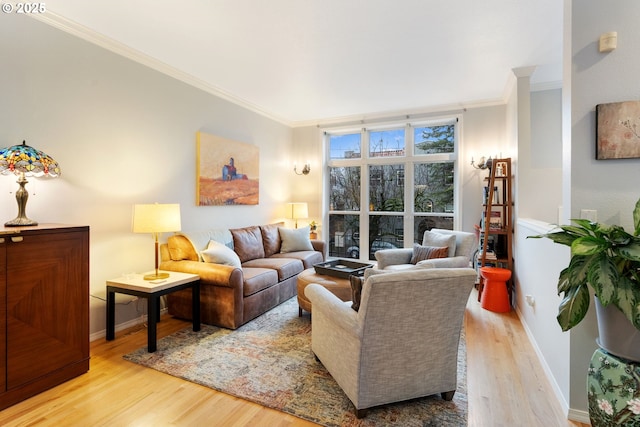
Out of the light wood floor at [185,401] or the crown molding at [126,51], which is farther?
the crown molding at [126,51]

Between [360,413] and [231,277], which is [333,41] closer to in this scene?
[231,277]

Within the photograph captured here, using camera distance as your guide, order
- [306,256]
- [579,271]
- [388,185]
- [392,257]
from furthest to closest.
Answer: [388,185], [306,256], [392,257], [579,271]

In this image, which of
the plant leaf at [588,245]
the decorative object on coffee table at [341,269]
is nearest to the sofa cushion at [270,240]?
the decorative object on coffee table at [341,269]

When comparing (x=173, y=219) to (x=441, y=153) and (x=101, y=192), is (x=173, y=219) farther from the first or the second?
(x=441, y=153)

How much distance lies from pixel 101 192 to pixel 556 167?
514cm

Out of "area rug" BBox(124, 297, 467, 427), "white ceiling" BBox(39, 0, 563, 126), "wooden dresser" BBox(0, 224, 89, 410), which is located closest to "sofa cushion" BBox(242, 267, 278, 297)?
"area rug" BBox(124, 297, 467, 427)

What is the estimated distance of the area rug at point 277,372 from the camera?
5.97 feet

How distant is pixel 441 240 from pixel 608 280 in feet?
7.96

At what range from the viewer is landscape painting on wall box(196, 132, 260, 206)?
12.9 feet

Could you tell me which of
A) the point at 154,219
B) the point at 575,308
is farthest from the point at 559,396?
the point at 154,219

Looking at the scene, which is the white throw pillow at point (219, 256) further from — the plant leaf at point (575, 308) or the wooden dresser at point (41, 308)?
the plant leaf at point (575, 308)

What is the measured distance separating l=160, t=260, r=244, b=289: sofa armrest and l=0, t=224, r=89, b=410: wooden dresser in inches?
36.9

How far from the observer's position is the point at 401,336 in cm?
175

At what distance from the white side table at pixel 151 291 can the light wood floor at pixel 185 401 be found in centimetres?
27
